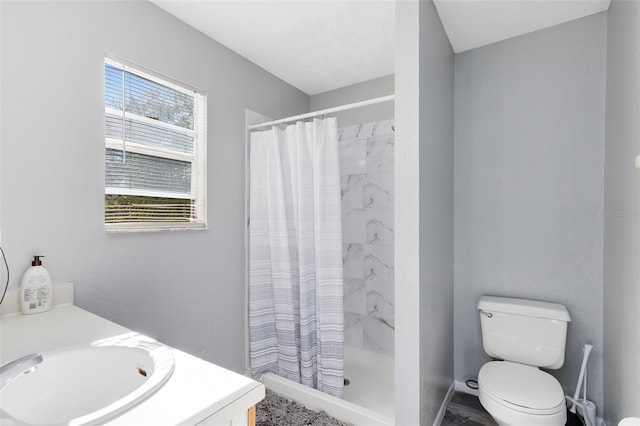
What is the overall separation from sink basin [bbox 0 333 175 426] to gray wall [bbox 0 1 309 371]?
66 centimetres

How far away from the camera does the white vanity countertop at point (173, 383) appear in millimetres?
640

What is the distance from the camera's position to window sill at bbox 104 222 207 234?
158 cm

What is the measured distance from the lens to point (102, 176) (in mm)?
1546

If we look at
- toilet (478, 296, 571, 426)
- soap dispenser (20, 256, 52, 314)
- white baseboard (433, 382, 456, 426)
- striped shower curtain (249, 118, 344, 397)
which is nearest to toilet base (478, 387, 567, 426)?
toilet (478, 296, 571, 426)

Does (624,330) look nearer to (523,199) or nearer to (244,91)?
(523,199)

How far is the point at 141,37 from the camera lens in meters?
1.70

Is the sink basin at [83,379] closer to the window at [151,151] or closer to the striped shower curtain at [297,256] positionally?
the window at [151,151]

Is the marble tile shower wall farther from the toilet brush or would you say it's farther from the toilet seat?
the toilet brush

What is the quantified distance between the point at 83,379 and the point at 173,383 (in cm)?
36

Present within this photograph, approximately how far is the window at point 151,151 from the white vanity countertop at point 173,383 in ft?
2.01

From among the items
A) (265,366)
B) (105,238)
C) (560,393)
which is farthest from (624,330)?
(105,238)

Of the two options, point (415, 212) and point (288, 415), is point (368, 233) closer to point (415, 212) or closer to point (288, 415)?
point (415, 212)

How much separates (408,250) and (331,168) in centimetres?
71

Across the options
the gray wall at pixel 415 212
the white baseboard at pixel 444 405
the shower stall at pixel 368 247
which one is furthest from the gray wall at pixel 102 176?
the white baseboard at pixel 444 405
